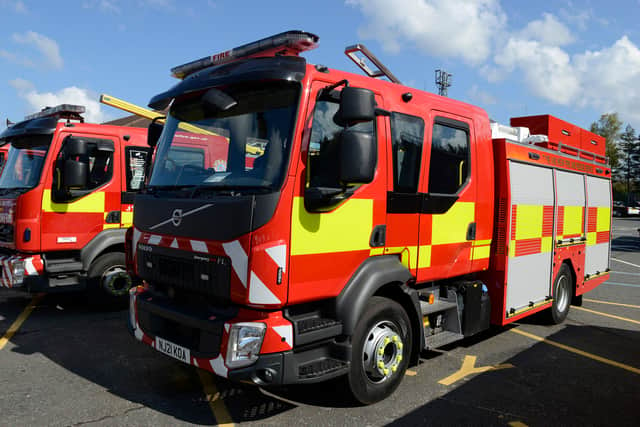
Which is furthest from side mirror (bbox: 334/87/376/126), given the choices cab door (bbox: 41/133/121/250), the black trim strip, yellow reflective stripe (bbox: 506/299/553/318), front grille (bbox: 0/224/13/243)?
front grille (bbox: 0/224/13/243)

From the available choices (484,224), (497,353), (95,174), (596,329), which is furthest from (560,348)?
(95,174)

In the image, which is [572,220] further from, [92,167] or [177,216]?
[92,167]

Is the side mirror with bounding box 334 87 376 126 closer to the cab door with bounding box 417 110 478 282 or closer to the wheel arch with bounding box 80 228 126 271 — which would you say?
the cab door with bounding box 417 110 478 282

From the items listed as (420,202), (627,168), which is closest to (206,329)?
(420,202)

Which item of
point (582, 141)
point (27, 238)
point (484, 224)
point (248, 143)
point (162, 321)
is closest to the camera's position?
point (248, 143)

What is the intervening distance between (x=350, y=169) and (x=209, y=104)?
1.23 m

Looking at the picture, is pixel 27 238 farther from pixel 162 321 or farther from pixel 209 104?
pixel 209 104

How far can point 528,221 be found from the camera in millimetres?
5785

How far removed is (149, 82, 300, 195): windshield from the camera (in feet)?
11.2

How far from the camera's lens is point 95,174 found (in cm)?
671

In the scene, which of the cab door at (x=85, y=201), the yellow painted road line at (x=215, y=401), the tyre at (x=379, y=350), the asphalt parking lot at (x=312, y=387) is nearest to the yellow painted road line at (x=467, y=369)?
the asphalt parking lot at (x=312, y=387)

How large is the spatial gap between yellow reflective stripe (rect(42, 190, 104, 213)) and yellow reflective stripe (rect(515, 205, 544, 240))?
5.44 m

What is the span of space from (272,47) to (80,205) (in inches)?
161

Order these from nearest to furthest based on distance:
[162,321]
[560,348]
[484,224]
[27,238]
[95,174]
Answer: [162,321], [484,224], [560,348], [27,238], [95,174]
